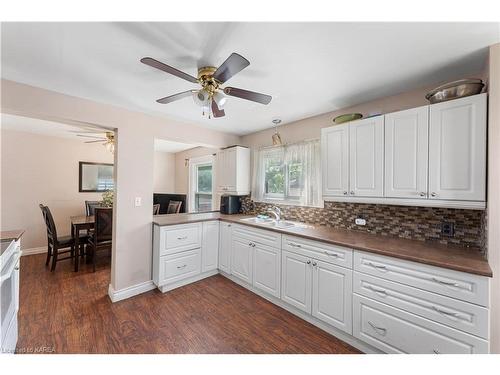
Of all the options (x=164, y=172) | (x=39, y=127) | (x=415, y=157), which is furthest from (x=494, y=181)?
(x=164, y=172)

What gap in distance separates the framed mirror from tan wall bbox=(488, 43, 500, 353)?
19.4ft

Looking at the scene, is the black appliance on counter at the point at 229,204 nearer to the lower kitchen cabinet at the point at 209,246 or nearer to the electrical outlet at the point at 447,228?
the lower kitchen cabinet at the point at 209,246

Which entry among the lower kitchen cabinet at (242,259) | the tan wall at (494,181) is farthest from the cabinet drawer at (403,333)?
the lower kitchen cabinet at (242,259)

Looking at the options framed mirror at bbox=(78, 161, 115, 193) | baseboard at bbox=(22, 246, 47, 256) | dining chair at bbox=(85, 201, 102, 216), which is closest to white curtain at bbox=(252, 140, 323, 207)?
dining chair at bbox=(85, 201, 102, 216)

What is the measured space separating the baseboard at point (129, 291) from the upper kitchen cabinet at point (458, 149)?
3.16 meters

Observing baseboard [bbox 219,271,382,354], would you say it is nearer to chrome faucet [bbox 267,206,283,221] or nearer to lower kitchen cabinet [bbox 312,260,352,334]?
A: lower kitchen cabinet [bbox 312,260,352,334]

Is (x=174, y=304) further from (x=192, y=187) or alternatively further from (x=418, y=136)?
(x=192, y=187)

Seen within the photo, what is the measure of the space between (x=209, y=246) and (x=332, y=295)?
180 cm

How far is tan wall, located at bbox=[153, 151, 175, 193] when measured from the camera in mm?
6052

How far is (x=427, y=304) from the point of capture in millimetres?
1373

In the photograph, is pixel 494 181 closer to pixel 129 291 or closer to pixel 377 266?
pixel 377 266

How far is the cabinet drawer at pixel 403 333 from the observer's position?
4.12 ft
